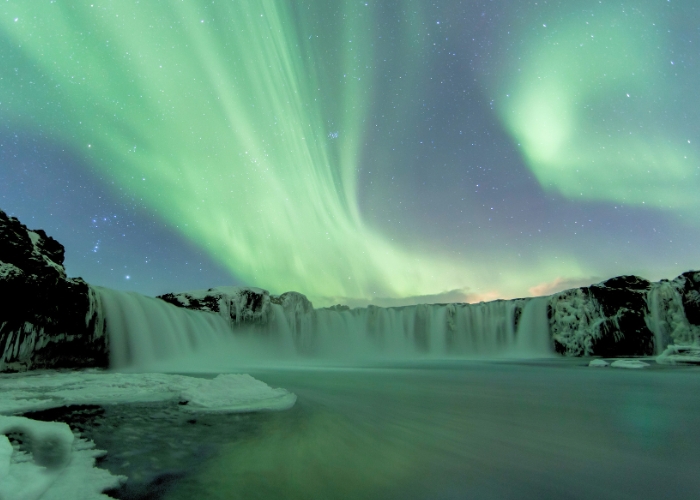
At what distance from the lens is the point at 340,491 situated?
2426mm

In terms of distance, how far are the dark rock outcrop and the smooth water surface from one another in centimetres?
1164

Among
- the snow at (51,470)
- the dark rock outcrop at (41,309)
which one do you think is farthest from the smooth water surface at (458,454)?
the dark rock outcrop at (41,309)

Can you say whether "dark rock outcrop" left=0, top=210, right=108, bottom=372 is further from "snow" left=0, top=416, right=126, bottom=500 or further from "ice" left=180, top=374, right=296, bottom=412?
"snow" left=0, top=416, right=126, bottom=500

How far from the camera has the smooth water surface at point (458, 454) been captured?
248 centimetres

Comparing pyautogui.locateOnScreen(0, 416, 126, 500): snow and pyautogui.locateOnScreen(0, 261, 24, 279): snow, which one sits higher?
pyautogui.locateOnScreen(0, 261, 24, 279): snow

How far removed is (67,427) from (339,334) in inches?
1181

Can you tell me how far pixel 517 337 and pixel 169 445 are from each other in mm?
29964

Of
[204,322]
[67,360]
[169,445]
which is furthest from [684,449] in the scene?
[204,322]

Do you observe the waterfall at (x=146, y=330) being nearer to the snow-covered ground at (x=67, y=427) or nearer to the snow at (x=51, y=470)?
the snow-covered ground at (x=67, y=427)

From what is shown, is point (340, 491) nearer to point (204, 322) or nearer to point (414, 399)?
point (414, 399)

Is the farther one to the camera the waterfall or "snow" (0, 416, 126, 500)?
the waterfall

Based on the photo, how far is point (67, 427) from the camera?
370 cm

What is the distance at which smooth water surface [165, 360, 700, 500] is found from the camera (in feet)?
8.13

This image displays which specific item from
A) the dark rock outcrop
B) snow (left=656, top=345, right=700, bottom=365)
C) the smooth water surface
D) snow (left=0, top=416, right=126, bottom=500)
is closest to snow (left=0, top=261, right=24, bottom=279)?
the dark rock outcrop
